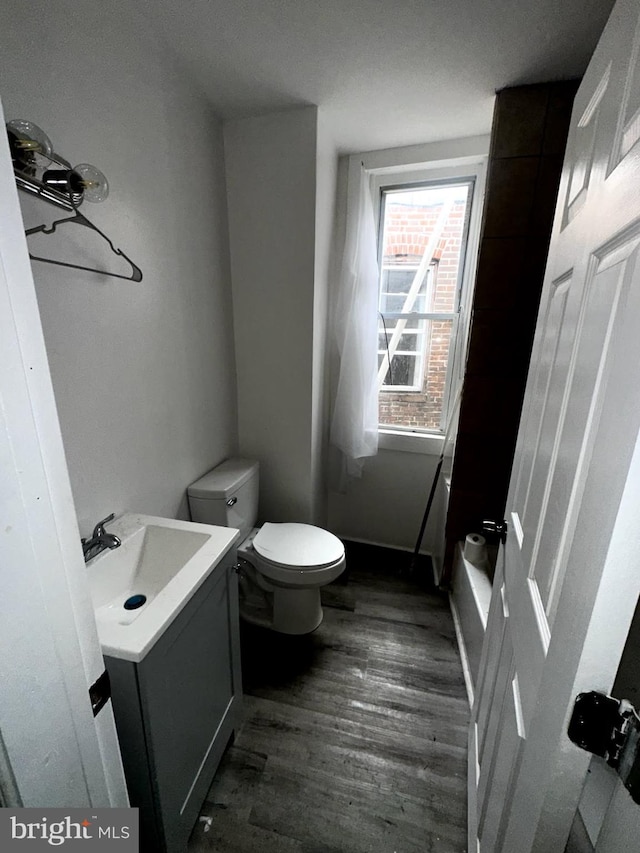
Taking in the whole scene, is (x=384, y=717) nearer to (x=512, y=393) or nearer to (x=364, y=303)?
(x=512, y=393)

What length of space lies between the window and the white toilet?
0.96 meters

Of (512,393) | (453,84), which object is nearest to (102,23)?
(453,84)

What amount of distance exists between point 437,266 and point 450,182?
42 cm

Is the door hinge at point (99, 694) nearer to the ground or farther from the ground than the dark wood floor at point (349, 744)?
farther from the ground

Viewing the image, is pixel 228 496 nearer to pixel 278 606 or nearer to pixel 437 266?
pixel 278 606

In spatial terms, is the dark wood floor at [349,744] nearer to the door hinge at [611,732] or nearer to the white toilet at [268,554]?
the white toilet at [268,554]

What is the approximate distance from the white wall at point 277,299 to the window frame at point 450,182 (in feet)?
1.64

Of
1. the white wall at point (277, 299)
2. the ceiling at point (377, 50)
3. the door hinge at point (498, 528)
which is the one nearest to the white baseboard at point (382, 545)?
the white wall at point (277, 299)

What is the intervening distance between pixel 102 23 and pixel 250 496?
1687 millimetres

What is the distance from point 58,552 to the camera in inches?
17.2

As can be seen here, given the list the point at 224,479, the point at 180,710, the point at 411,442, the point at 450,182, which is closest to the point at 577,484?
the point at 180,710

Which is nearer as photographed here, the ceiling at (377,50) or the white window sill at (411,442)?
the ceiling at (377,50)

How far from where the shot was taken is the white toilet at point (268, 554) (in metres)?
1.49

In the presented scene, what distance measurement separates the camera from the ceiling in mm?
1027
